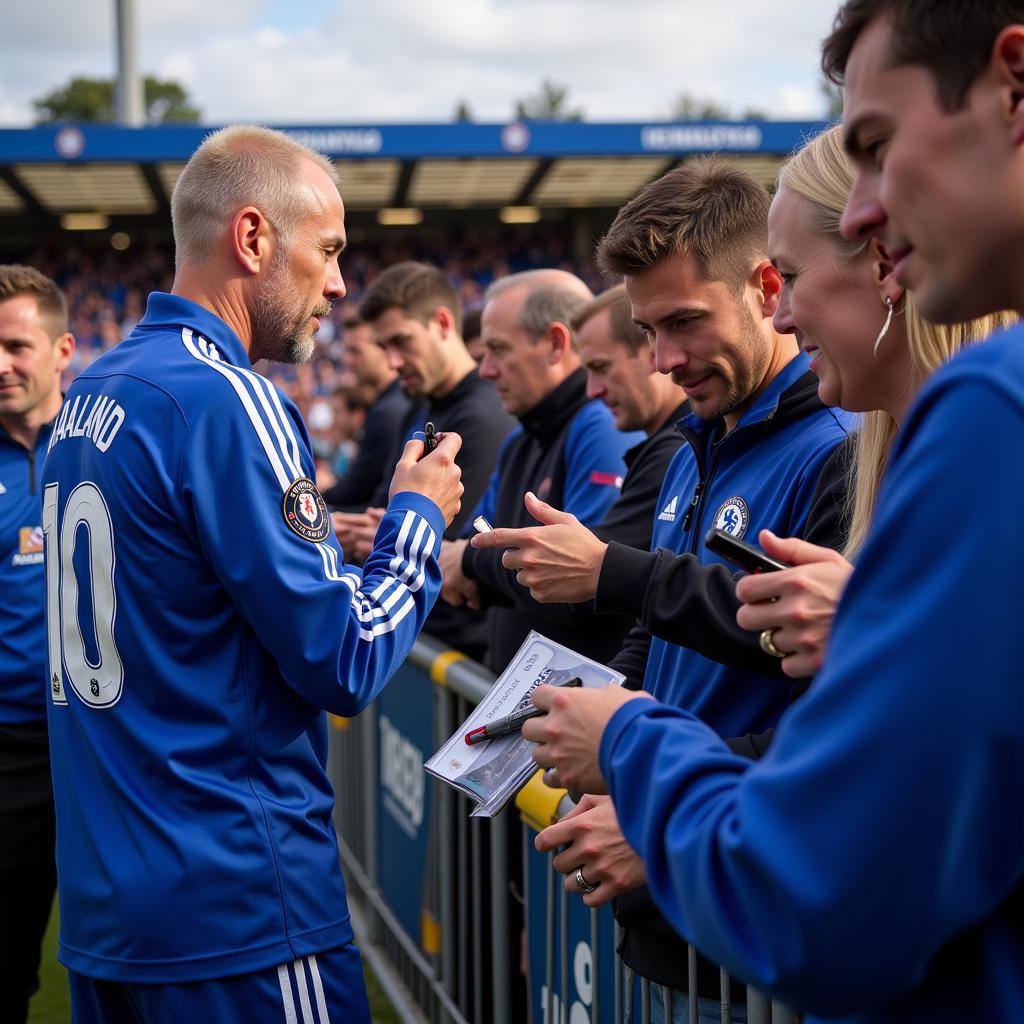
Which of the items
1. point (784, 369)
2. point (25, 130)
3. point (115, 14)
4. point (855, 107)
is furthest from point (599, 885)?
point (25, 130)

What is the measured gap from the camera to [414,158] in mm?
20594

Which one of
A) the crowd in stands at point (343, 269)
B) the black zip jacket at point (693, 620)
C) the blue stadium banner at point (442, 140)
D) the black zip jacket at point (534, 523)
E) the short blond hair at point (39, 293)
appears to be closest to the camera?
the black zip jacket at point (693, 620)

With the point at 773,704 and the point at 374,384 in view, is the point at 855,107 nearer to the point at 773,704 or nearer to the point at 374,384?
the point at 773,704

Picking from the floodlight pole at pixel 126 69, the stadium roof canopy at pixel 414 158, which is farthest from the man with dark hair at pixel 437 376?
the stadium roof canopy at pixel 414 158

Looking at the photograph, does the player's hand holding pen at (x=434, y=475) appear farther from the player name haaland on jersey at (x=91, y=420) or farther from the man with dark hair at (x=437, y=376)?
the man with dark hair at (x=437, y=376)

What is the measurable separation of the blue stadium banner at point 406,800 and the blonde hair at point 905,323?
7.93 feet

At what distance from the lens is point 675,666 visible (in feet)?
7.19

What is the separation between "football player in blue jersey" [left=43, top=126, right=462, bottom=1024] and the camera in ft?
6.63

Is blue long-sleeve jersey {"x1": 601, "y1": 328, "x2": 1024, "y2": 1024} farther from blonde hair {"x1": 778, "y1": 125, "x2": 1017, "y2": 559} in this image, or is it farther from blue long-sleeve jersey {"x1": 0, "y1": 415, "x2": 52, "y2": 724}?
blue long-sleeve jersey {"x1": 0, "y1": 415, "x2": 52, "y2": 724}

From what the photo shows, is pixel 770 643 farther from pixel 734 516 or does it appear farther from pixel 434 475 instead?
pixel 434 475

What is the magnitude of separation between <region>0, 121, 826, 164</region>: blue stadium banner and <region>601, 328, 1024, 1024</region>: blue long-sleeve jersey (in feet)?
63.3

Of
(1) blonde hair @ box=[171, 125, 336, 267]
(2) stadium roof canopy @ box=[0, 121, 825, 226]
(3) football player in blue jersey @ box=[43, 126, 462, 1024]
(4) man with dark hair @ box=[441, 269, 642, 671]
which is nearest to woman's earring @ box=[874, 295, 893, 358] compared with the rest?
(3) football player in blue jersey @ box=[43, 126, 462, 1024]

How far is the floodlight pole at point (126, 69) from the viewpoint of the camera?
52.3ft

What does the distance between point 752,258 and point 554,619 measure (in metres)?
1.34
